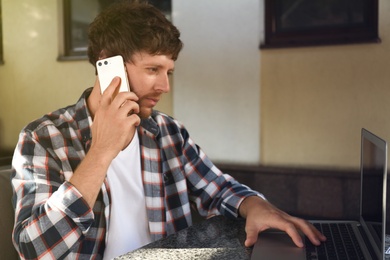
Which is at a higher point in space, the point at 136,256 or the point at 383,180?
the point at 383,180

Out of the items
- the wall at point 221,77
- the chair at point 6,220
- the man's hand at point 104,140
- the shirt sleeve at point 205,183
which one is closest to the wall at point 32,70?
the wall at point 221,77

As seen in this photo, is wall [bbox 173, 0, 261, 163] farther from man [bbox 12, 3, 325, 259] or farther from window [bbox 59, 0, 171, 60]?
man [bbox 12, 3, 325, 259]

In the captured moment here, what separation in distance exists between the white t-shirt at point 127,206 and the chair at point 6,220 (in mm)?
260

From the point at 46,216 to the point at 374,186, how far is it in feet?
2.42

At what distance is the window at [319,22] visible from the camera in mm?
3480

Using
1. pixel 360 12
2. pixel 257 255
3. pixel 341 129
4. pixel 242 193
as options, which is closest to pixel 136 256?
pixel 257 255

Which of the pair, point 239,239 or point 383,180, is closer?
point 383,180

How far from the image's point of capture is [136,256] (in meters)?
1.08

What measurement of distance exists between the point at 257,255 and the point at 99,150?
1.51 feet

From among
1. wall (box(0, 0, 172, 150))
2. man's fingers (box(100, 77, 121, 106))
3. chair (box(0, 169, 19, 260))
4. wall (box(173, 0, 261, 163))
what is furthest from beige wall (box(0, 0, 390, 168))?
chair (box(0, 169, 19, 260))

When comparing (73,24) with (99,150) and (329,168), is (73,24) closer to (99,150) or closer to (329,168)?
(329,168)

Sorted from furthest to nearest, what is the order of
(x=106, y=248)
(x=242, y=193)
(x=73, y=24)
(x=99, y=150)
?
(x=73, y=24) → (x=242, y=193) → (x=106, y=248) → (x=99, y=150)

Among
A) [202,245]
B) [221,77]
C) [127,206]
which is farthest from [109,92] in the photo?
[221,77]

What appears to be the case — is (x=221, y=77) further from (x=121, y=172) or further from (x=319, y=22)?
(x=121, y=172)
